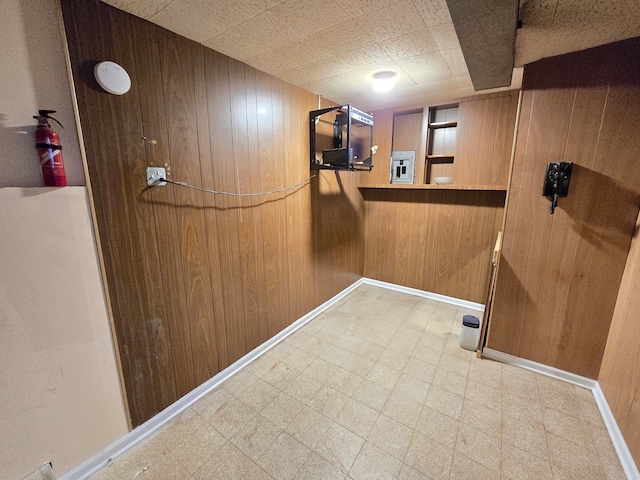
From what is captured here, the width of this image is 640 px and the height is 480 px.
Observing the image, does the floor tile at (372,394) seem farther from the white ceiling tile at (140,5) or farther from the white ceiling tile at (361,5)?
the white ceiling tile at (140,5)

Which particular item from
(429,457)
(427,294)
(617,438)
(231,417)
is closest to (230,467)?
(231,417)

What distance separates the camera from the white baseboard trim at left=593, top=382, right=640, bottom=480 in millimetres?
1274

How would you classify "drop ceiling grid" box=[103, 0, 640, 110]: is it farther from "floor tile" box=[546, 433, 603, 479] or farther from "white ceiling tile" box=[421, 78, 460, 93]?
"floor tile" box=[546, 433, 603, 479]

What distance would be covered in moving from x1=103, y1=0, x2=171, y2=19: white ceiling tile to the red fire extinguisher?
593 mm

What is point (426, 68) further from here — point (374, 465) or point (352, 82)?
point (374, 465)

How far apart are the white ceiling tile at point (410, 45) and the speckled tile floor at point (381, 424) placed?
2261mm

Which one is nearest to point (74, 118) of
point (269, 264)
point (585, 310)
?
point (269, 264)

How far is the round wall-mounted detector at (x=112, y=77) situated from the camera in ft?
3.89

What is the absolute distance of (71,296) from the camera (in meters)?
1.21

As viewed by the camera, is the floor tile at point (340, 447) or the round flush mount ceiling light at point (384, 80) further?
the round flush mount ceiling light at point (384, 80)

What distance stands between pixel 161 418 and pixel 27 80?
1819mm

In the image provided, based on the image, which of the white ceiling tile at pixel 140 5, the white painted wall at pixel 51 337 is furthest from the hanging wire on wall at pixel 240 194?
the white ceiling tile at pixel 140 5

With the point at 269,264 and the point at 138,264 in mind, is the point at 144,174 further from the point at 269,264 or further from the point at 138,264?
the point at 269,264

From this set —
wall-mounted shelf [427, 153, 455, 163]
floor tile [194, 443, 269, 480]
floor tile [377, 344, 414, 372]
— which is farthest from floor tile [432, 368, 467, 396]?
wall-mounted shelf [427, 153, 455, 163]
